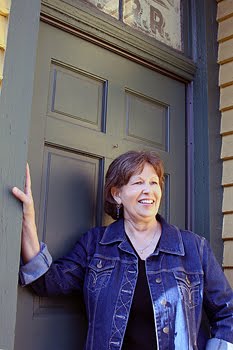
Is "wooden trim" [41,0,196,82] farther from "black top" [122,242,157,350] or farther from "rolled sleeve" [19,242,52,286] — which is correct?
"black top" [122,242,157,350]

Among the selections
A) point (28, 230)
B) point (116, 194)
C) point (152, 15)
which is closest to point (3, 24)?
point (28, 230)

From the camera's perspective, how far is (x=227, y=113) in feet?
8.61

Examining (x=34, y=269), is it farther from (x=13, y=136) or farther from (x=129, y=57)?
(x=129, y=57)

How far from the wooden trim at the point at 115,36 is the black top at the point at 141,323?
1.21 meters

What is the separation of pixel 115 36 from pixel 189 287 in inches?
51.0

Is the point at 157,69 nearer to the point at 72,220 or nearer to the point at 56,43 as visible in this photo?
the point at 56,43

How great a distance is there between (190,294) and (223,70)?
4.57 feet

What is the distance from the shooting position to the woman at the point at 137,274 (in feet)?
5.77

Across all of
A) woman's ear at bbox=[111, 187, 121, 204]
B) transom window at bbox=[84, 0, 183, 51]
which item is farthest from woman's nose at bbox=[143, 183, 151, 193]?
transom window at bbox=[84, 0, 183, 51]

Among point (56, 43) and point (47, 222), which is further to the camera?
point (56, 43)

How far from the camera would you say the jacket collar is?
196cm

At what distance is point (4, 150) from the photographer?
1.56m

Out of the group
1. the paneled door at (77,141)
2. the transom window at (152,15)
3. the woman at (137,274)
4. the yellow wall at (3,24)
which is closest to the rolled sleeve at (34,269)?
the woman at (137,274)

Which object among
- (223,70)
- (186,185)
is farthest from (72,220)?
(223,70)
